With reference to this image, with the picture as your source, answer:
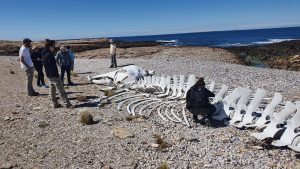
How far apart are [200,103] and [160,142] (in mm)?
1865

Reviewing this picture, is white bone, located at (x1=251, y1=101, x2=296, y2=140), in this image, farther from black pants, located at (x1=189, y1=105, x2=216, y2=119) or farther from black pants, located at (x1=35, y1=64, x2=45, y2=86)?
black pants, located at (x1=35, y1=64, x2=45, y2=86)

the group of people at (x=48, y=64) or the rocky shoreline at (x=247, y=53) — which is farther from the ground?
the group of people at (x=48, y=64)

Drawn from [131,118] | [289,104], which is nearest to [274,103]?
[289,104]

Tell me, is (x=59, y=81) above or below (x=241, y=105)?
above

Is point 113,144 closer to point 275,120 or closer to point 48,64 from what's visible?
point 275,120

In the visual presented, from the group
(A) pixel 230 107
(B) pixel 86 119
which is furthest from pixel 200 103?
(B) pixel 86 119

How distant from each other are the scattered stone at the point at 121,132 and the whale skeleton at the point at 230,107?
1.21 m

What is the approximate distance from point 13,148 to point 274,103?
5.37 m

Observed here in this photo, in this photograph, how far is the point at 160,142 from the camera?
8.57m

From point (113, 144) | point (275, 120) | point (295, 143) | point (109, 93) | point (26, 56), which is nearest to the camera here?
point (295, 143)

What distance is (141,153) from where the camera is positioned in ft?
26.6

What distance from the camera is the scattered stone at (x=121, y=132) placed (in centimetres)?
927

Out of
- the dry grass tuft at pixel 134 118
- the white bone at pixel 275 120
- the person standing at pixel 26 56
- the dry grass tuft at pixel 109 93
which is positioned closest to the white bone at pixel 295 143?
the white bone at pixel 275 120

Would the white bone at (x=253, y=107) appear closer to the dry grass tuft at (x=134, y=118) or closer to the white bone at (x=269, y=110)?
the white bone at (x=269, y=110)
